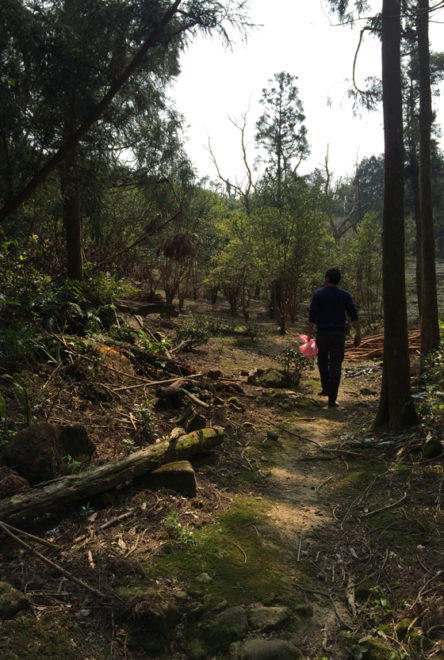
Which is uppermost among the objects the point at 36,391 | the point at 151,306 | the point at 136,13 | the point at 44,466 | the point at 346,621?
the point at 136,13

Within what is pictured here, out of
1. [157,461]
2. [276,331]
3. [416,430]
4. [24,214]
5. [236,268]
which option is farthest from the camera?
[236,268]

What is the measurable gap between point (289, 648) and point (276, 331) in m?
16.0

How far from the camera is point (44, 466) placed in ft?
10.1

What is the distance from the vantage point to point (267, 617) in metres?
2.22

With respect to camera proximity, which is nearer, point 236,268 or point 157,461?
point 157,461

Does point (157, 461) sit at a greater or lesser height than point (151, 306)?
lesser

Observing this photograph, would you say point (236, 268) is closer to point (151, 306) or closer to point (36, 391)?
point (151, 306)

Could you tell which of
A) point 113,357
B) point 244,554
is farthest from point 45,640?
point 113,357

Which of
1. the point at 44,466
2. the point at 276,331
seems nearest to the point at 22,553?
the point at 44,466

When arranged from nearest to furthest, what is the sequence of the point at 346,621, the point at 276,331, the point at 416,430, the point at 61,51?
the point at 346,621, the point at 416,430, the point at 61,51, the point at 276,331

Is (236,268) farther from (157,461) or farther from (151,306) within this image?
(157,461)

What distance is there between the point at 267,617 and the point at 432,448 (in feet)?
7.72

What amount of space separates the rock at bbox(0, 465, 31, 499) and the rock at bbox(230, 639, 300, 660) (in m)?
1.64

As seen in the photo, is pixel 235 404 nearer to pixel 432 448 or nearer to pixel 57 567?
pixel 432 448
